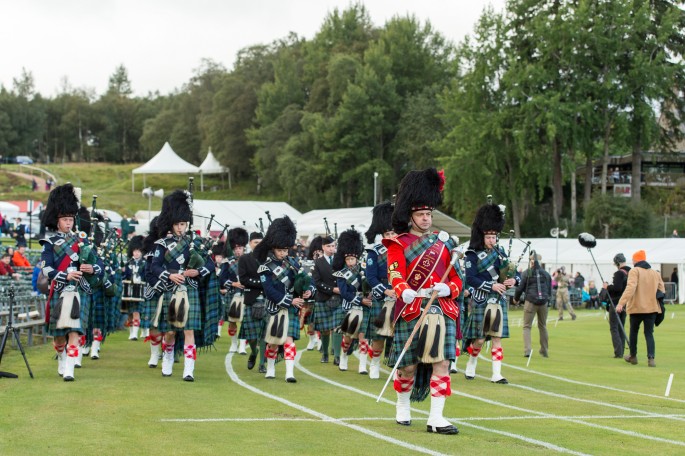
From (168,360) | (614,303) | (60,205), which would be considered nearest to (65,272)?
(60,205)

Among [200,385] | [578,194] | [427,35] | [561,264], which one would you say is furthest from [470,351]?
[427,35]

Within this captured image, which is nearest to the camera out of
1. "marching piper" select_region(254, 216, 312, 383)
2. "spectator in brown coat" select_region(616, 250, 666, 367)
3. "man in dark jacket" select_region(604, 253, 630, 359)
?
"marching piper" select_region(254, 216, 312, 383)

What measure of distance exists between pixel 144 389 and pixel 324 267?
206 inches

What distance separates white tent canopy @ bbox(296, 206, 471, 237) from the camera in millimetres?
48781

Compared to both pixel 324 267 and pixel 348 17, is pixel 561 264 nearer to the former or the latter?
pixel 324 267

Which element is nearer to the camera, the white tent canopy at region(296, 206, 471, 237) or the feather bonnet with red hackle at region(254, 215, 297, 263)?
the feather bonnet with red hackle at region(254, 215, 297, 263)

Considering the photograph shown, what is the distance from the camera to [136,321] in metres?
21.4

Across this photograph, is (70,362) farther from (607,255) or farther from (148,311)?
(607,255)

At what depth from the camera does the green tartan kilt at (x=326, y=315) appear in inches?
667

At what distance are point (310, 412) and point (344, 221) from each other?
3826 centimetres

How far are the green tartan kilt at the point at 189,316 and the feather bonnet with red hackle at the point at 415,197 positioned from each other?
493 centimetres

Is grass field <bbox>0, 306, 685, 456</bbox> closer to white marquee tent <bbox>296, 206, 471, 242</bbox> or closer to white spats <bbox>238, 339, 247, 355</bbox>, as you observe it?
white spats <bbox>238, 339, 247, 355</bbox>

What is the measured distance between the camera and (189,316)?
45.3 ft

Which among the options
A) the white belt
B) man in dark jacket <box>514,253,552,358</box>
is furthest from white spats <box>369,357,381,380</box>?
man in dark jacket <box>514,253,552,358</box>
